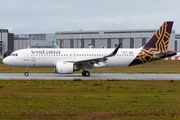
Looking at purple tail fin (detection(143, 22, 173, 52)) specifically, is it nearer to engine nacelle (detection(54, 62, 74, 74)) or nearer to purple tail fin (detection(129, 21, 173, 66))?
purple tail fin (detection(129, 21, 173, 66))

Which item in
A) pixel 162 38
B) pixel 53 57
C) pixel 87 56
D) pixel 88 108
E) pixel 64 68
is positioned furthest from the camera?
pixel 162 38

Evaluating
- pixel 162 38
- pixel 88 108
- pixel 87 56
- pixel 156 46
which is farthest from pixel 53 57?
pixel 88 108

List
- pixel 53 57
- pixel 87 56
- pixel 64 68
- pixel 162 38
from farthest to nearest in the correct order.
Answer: pixel 162 38 → pixel 87 56 → pixel 53 57 → pixel 64 68

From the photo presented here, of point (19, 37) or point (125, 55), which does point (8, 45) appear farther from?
point (125, 55)

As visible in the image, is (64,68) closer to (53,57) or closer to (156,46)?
(53,57)

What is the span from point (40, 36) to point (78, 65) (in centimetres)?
11322

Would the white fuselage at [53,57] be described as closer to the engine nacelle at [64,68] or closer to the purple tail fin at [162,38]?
the engine nacelle at [64,68]

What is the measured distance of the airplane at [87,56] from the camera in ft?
110

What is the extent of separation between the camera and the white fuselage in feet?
110

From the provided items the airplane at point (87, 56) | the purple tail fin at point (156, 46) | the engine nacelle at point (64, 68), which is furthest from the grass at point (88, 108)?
the purple tail fin at point (156, 46)

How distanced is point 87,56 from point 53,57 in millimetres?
4569

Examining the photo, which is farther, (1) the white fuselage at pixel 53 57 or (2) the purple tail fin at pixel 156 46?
(2) the purple tail fin at pixel 156 46

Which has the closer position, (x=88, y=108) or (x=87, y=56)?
(x=88, y=108)

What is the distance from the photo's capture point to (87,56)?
34.3m
